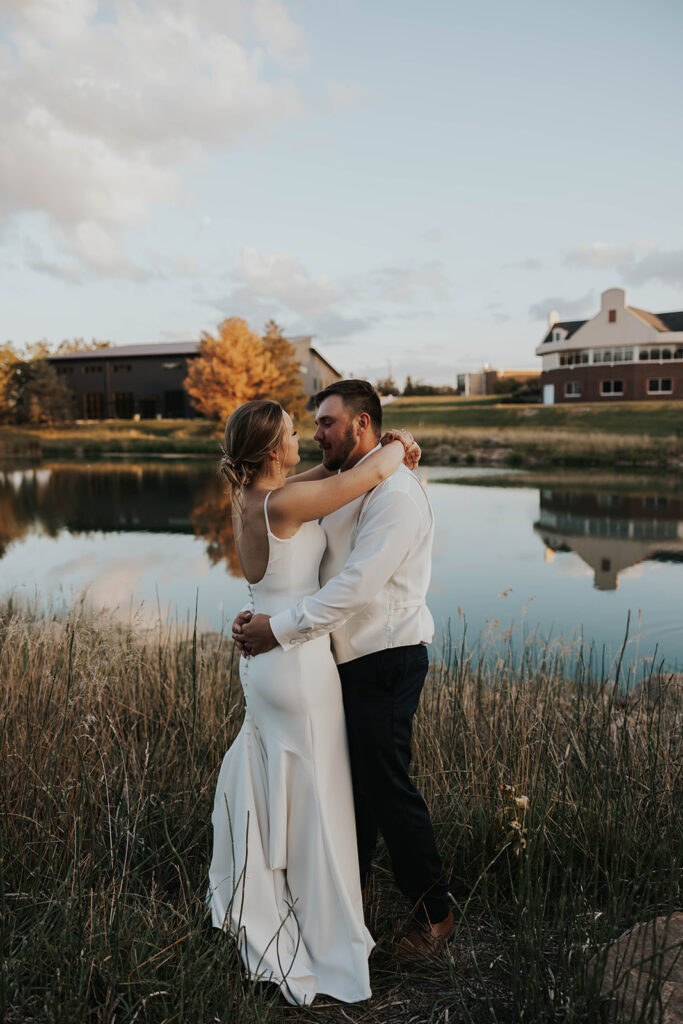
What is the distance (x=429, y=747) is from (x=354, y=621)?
1475mm

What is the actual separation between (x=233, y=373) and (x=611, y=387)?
25.8 metres

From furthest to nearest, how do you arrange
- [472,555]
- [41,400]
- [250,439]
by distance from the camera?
[41,400] → [472,555] → [250,439]

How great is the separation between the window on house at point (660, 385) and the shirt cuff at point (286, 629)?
52881 millimetres

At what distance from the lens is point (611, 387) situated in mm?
51750

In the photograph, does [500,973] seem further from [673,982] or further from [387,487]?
[387,487]

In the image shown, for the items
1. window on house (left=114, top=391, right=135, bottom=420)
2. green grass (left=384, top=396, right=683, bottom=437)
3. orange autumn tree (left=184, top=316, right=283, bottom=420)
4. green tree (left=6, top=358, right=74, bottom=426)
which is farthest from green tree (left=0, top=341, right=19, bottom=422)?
green grass (left=384, top=396, right=683, bottom=437)

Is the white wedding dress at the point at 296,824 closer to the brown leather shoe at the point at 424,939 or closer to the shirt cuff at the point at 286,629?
the shirt cuff at the point at 286,629

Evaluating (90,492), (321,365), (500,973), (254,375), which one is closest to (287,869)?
(500,973)

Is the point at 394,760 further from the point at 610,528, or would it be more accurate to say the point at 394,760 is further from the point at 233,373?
the point at 233,373

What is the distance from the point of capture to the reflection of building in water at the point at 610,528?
644 inches

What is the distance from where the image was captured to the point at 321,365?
65.4 metres

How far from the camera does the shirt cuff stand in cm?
267

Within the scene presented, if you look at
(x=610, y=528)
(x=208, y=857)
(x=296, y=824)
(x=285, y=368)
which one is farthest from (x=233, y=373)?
(x=296, y=824)

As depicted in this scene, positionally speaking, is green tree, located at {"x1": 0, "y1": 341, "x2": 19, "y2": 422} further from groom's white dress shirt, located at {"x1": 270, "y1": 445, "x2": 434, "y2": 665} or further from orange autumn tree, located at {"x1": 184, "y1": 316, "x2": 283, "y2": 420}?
groom's white dress shirt, located at {"x1": 270, "y1": 445, "x2": 434, "y2": 665}
